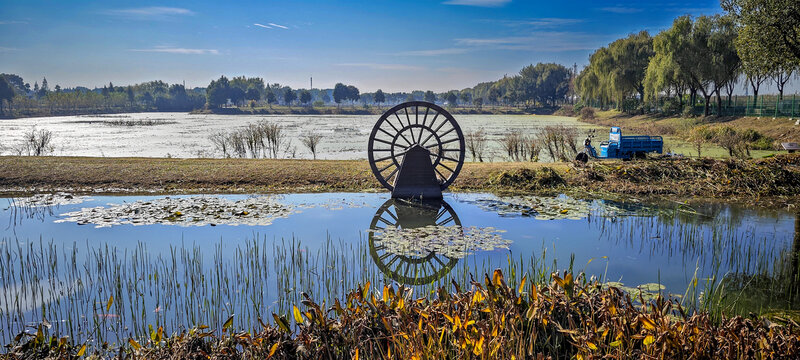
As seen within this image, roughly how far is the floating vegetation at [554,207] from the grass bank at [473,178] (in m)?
1.02

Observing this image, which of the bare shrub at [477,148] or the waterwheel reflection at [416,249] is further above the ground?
the bare shrub at [477,148]

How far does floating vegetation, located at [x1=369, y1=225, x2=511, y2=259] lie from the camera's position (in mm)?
7457

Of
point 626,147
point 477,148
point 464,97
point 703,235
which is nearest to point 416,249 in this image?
point 703,235

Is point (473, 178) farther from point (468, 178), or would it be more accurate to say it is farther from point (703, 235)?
point (703, 235)

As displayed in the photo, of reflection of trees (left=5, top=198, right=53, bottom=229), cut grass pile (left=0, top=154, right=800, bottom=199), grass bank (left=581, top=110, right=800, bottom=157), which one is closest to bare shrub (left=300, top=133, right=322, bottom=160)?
cut grass pile (left=0, top=154, right=800, bottom=199)

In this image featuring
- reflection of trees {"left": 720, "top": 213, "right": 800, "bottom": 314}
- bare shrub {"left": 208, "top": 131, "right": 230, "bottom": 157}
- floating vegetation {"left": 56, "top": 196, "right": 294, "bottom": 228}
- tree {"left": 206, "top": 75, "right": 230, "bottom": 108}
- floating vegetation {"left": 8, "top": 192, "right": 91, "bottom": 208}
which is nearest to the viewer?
reflection of trees {"left": 720, "top": 213, "right": 800, "bottom": 314}

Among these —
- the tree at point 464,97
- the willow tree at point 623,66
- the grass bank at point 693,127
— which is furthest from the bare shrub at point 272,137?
the tree at point 464,97

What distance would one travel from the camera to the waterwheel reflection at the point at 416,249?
6559 mm

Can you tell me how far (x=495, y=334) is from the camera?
3.38m

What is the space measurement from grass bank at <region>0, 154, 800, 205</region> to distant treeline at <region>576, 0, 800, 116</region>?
6403mm

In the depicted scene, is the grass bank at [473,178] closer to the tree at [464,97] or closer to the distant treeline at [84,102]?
the distant treeline at [84,102]

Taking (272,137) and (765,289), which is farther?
(272,137)

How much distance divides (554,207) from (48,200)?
10449 millimetres

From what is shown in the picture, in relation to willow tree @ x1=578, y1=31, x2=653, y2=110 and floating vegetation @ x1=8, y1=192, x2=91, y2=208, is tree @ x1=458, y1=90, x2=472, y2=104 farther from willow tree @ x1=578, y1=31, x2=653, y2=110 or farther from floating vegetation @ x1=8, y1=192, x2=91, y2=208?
floating vegetation @ x1=8, y1=192, x2=91, y2=208
